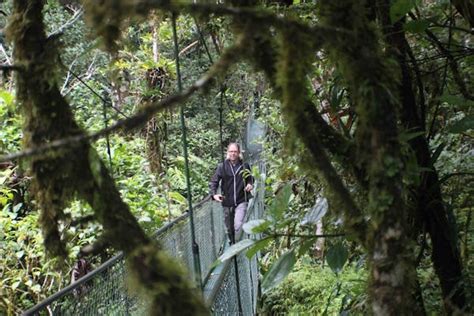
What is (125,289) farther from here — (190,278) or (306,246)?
(190,278)

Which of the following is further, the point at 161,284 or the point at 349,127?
the point at 349,127

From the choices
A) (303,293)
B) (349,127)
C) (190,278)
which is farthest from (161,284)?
(303,293)

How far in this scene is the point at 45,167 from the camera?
707 millimetres

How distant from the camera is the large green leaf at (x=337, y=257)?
3.26 ft

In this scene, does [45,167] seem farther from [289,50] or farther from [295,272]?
A: [295,272]

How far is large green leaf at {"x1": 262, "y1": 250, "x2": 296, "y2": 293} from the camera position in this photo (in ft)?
3.07

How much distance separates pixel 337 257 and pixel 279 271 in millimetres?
134

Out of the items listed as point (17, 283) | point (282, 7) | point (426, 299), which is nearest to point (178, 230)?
point (17, 283)

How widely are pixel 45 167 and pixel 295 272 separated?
307 centimetres

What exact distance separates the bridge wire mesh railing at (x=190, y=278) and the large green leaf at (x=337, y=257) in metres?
A: 0.25

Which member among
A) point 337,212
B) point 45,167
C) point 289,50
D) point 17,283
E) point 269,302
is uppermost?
point 289,50

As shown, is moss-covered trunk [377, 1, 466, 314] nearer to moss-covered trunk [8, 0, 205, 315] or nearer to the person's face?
moss-covered trunk [8, 0, 205, 315]

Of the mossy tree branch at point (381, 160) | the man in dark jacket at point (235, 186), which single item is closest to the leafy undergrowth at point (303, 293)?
the man in dark jacket at point (235, 186)

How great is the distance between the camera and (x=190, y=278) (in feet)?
2.03
